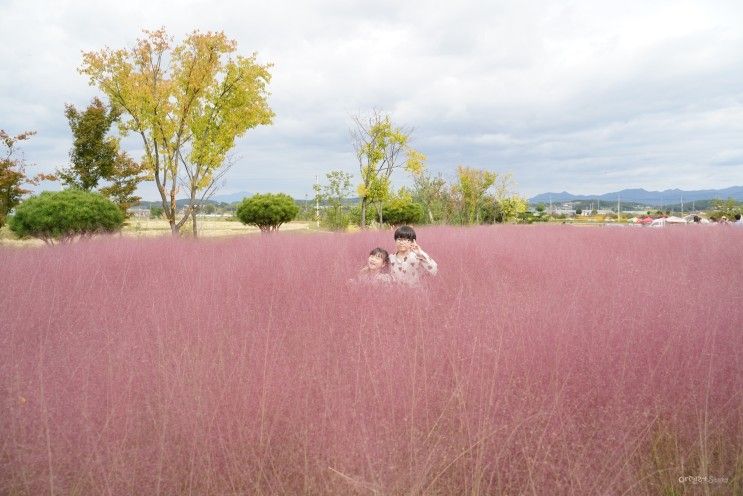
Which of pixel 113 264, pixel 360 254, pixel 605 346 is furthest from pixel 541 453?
pixel 360 254

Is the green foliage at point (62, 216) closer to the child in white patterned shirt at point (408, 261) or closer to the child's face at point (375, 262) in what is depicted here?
the child's face at point (375, 262)

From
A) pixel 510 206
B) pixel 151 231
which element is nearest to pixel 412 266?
pixel 151 231

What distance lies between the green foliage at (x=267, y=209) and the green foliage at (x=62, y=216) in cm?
1091

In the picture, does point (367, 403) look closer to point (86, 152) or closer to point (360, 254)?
point (360, 254)

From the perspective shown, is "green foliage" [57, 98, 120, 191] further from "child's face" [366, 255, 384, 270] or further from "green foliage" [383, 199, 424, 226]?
"child's face" [366, 255, 384, 270]

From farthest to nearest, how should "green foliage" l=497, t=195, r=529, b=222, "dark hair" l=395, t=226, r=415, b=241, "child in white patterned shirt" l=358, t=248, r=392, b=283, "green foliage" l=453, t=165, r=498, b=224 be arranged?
"green foliage" l=497, t=195, r=529, b=222
"green foliage" l=453, t=165, r=498, b=224
"dark hair" l=395, t=226, r=415, b=241
"child in white patterned shirt" l=358, t=248, r=392, b=283

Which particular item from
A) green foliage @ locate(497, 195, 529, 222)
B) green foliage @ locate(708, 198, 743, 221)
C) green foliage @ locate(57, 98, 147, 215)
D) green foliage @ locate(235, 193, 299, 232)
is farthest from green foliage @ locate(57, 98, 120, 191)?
green foliage @ locate(708, 198, 743, 221)

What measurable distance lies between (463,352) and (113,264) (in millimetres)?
5308

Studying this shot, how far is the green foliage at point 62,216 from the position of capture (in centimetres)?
1209

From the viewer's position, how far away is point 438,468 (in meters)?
1.89

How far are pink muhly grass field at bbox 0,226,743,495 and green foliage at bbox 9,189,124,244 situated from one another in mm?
9941

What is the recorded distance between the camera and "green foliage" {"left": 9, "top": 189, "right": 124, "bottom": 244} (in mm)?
12094

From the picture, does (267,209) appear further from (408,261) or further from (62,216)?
(408,261)

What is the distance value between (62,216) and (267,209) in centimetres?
1189
